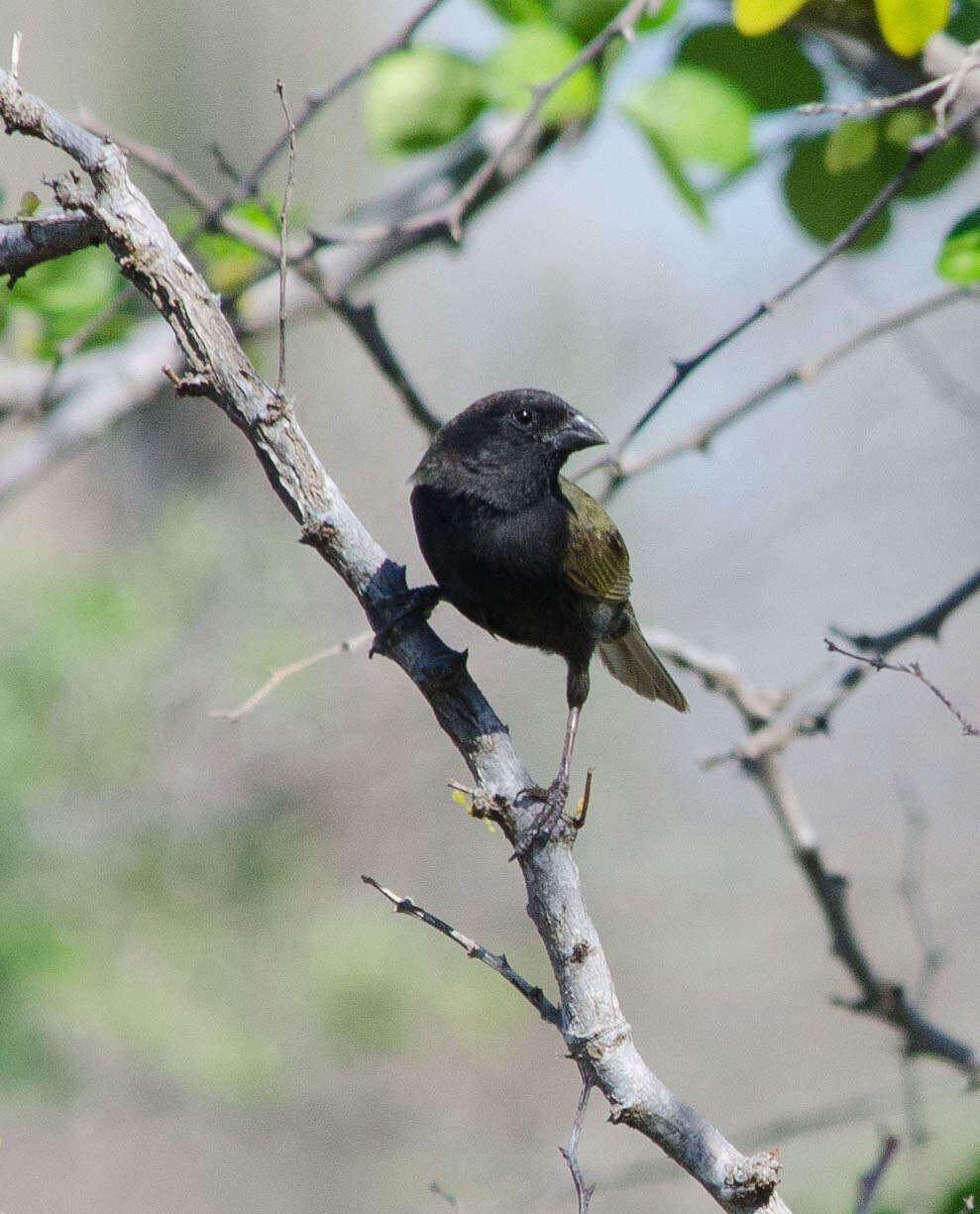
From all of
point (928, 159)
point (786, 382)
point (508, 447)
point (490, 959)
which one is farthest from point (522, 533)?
point (490, 959)

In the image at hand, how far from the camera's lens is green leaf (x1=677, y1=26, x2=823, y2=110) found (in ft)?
10.5

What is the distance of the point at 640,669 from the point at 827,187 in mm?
1476

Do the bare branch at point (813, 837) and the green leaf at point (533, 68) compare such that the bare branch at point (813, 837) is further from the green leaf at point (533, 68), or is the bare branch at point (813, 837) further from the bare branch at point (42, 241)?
the bare branch at point (42, 241)

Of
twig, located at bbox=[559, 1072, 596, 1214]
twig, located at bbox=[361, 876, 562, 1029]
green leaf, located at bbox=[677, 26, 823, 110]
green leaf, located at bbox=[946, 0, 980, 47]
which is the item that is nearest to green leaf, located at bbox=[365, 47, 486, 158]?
green leaf, located at bbox=[677, 26, 823, 110]

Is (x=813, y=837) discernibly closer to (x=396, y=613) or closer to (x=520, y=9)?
(x=396, y=613)

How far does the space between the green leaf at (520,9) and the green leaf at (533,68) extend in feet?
0.08

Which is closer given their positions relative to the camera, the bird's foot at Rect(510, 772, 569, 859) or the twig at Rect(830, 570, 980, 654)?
the bird's foot at Rect(510, 772, 569, 859)

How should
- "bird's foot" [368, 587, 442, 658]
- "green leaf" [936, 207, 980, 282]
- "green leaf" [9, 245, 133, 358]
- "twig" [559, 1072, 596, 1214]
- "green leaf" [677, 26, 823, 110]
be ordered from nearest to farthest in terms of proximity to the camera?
"twig" [559, 1072, 596, 1214] < "bird's foot" [368, 587, 442, 658] < "green leaf" [936, 207, 980, 282] < "green leaf" [677, 26, 823, 110] < "green leaf" [9, 245, 133, 358]

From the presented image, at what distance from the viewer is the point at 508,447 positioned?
3318 millimetres

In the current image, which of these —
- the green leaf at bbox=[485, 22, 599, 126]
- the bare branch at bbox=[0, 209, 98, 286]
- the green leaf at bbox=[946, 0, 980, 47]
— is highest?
the green leaf at bbox=[485, 22, 599, 126]

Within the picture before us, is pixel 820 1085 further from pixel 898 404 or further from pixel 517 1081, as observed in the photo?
pixel 898 404

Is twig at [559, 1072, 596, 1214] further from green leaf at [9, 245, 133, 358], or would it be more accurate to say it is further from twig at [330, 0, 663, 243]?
green leaf at [9, 245, 133, 358]

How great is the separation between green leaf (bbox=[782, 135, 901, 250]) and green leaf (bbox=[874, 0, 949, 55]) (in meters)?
0.86

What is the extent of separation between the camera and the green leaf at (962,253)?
272cm
